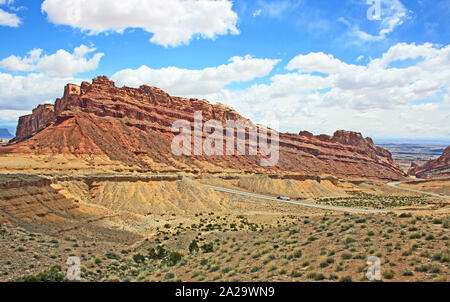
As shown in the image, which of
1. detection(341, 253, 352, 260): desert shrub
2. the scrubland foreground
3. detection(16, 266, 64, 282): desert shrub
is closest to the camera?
the scrubland foreground

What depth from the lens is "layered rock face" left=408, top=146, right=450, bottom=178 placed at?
140 meters

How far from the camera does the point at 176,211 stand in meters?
49.1

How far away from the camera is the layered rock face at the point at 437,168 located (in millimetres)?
139863

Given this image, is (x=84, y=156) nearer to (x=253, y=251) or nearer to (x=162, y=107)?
(x=162, y=107)

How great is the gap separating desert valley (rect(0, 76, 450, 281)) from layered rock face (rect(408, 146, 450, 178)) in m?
27.1

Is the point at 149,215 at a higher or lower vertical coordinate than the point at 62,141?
lower

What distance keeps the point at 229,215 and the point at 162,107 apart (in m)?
77.8

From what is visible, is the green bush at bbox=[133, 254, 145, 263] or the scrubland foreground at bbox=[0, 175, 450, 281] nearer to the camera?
the scrubland foreground at bbox=[0, 175, 450, 281]

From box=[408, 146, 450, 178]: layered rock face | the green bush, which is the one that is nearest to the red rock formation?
the green bush

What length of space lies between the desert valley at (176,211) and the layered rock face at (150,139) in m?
0.52

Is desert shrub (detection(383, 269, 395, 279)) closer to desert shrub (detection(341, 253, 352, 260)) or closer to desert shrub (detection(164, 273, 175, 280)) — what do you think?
desert shrub (detection(341, 253, 352, 260))

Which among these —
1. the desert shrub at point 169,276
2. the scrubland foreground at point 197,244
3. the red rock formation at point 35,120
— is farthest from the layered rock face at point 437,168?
the red rock formation at point 35,120

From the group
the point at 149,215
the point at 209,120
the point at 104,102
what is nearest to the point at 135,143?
the point at 104,102

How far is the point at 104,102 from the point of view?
101188 millimetres
